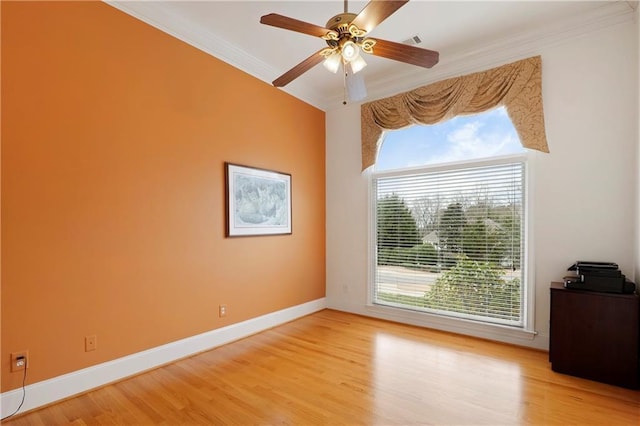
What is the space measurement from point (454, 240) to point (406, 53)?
2.26 metres

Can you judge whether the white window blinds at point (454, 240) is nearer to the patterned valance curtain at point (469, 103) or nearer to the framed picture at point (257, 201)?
the patterned valance curtain at point (469, 103)

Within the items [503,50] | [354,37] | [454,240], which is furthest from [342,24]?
[454,240]

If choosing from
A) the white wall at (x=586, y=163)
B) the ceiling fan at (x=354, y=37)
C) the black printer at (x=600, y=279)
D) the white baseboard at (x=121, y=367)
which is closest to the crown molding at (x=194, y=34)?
the ceiling fan at (x=354, y=37)

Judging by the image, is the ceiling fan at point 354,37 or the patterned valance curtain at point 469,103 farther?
the patterned valance curtain at point 469,103

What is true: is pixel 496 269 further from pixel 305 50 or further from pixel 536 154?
pixel 305 50

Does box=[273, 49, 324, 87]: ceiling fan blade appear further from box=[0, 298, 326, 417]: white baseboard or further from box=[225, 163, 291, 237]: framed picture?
box=[0, 298, 326, 417]: white baseboard

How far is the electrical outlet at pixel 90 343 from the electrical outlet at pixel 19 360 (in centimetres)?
33

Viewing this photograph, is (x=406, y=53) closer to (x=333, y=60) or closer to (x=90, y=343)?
(x=333, y=60)

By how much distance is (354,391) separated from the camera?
7.55 feet

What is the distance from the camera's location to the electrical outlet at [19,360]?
2.01 meters

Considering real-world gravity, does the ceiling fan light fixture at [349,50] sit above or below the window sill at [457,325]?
above

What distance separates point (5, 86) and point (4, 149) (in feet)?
1.34

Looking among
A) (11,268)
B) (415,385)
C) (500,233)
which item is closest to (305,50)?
(500,233)

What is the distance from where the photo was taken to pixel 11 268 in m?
2.00
